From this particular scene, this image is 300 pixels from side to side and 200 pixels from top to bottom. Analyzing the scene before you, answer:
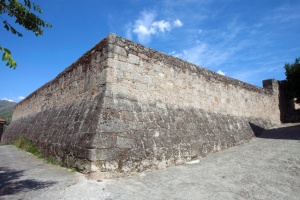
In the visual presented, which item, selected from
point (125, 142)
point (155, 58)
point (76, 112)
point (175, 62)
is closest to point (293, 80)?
point (175, 62)

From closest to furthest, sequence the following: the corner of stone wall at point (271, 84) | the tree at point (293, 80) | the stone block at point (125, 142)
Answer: the stone block at point (125, 142)
the corner of stone wall at point (271, 84)
the tree at point (293, 80)

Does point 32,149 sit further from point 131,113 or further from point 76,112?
point 131,113

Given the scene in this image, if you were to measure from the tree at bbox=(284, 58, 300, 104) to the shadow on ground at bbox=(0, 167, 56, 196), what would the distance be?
15.3 metres

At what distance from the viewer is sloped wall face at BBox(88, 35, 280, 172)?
493 cm

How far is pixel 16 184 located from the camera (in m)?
4.11

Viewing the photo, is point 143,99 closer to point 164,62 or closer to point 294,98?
point 164,62

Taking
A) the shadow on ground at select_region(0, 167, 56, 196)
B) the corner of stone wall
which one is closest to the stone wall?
the shadow on ground at select_region(0, 167, 56, 196)

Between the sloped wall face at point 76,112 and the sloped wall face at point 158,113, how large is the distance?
29cm

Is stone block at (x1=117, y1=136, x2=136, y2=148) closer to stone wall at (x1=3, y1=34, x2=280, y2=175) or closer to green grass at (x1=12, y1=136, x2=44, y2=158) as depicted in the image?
stone wall at (x1=3, y1=34, x2=280, y2=175)

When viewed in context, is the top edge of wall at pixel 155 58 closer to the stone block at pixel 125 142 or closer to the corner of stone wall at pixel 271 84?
the stone block at pixel 125 142

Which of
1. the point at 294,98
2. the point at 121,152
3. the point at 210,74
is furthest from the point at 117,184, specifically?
the point at 294,98

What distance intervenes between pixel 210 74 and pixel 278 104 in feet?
25.5

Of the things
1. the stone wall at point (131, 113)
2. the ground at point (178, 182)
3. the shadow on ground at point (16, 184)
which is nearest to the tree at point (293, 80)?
the stone wall at point (131, 113)

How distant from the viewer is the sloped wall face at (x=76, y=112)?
5.03 meters
